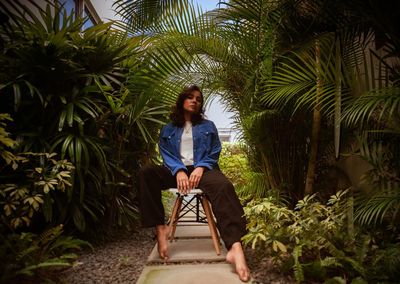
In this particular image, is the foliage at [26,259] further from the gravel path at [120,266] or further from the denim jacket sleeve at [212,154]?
the denim jacket sleeve at [212,154]

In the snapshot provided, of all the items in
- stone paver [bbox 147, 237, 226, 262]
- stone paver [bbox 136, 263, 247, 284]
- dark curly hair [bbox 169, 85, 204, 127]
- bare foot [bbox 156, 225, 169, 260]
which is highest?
dark curly hair [bbox 169, 85, 204, 127]

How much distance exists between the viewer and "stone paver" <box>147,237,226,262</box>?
1.95m

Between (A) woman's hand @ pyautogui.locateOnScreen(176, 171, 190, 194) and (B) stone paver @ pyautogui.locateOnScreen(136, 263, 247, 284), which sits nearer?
(B) stone paver @ pyautogui.locateOnScreen(136, 263, 247, 284)

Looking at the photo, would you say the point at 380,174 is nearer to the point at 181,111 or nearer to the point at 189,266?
the point at 189,266

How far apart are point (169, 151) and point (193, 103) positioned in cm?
45

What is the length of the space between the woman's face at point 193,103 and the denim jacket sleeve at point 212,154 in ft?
0.57

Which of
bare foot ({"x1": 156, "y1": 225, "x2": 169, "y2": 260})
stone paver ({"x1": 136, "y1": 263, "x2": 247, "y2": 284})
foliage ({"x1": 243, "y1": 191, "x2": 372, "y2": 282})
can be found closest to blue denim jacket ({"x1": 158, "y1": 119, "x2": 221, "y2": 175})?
bare foot ({"x1": 156, "y1": 225, "x2": 169, "y2": 260})

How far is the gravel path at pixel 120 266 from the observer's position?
5.58 ft

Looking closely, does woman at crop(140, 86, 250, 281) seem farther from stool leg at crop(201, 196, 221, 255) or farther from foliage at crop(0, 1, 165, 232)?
foliage at crop(0, 1, 165, 232)

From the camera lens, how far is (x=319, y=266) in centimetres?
159

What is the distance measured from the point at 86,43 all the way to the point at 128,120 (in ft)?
2.20

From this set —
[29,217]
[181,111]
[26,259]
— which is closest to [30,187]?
[29,217]

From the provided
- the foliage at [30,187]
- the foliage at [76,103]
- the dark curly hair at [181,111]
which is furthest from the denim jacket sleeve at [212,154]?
the foliage at [30,187]

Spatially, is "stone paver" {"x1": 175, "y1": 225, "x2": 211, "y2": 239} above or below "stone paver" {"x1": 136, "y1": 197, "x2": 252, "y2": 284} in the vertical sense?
below
